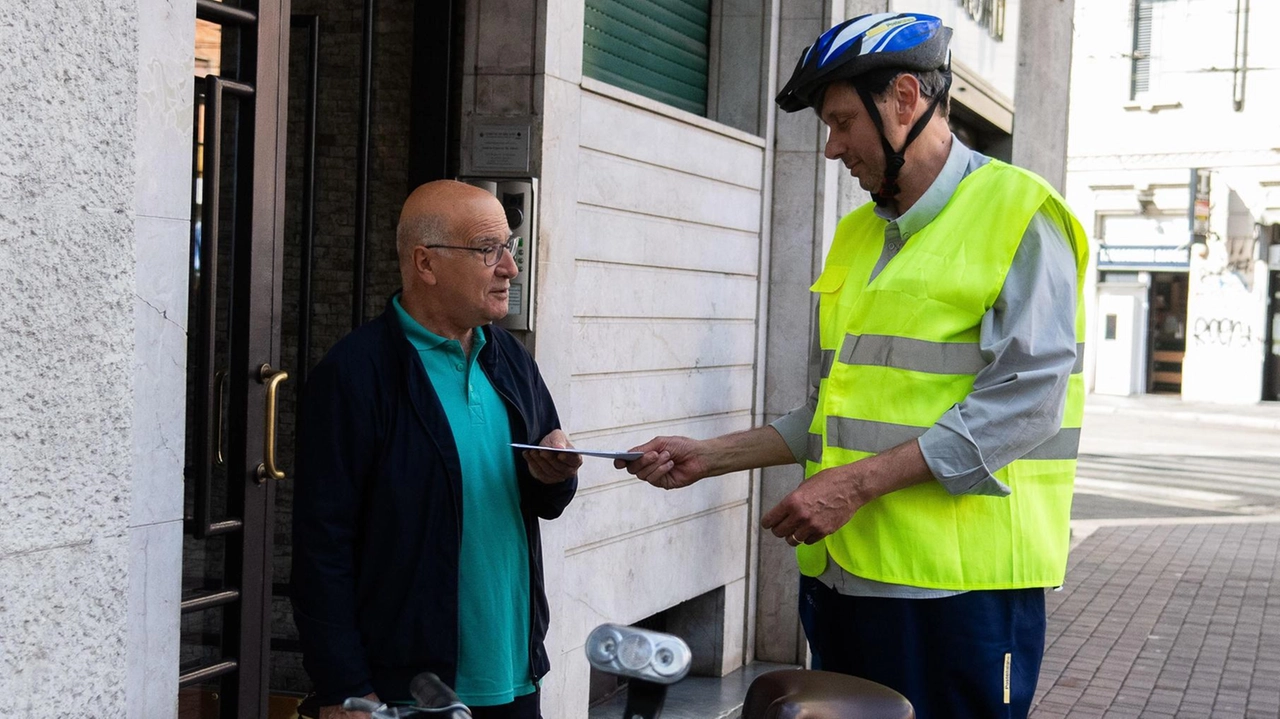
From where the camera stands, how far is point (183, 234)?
3.21m

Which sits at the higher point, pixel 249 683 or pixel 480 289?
pixel 480 289

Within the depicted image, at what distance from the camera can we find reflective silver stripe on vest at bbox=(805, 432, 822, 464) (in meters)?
3.47

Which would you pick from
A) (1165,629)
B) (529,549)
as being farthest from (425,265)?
(1165,629)

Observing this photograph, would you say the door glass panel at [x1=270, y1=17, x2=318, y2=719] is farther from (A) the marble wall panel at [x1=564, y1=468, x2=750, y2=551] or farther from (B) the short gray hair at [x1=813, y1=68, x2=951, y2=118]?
(B) the short gray hair at [x1=813, y1=68, x2=951, y2=118]

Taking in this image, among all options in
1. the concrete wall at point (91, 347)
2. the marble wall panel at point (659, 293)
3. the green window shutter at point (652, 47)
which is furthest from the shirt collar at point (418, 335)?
the green window shutter at point (652, 47)

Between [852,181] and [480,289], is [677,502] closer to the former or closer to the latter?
[852,181]

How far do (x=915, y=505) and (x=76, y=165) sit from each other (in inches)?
73.1

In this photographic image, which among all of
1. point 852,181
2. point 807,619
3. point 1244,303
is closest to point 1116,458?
point 1244,303

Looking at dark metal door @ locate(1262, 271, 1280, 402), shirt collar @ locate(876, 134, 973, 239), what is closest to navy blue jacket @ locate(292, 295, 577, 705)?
shirt collar @ locate(876, 134, 973, 239)

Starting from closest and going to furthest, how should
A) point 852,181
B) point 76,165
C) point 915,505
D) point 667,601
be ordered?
point 76,165 < point 915,505 < point 667,601 < point 852,181

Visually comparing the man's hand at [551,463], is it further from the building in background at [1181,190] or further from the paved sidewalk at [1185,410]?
the building in background at [1181,190]

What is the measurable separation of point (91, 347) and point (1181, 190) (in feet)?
100

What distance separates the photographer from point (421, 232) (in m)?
3.06

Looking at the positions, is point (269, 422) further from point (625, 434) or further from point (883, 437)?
point (625, 434)
